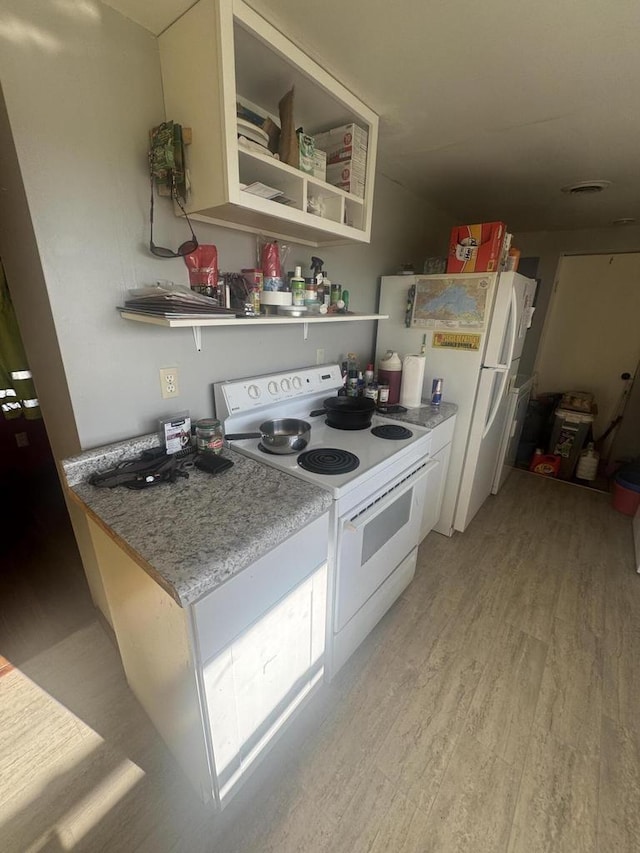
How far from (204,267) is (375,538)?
1.24 m

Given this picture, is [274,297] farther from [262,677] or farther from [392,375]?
[262,677]

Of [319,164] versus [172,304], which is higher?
[319,164]

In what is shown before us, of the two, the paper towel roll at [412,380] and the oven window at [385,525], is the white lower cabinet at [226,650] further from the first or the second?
the paper towel roll at [412,380]

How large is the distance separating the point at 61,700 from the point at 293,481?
1.34 meters

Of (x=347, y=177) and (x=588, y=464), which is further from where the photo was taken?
(x=588, y=464)

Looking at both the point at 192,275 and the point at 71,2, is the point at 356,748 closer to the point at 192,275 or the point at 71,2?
the point at 192,275

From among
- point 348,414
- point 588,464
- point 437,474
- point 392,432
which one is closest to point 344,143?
point 348,414

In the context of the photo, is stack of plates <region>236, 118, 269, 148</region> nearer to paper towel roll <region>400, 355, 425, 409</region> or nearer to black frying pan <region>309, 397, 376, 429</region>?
black frying pan <region>309, 397, 376, 429</region>

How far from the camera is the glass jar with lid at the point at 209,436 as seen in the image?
1.27 m

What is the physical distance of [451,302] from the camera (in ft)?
6.68

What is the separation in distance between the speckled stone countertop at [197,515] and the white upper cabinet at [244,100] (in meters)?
0.85

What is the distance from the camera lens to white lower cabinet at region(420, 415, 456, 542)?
198cm

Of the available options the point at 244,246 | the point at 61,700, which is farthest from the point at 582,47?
the point at 61,700

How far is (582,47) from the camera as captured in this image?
1019mm
